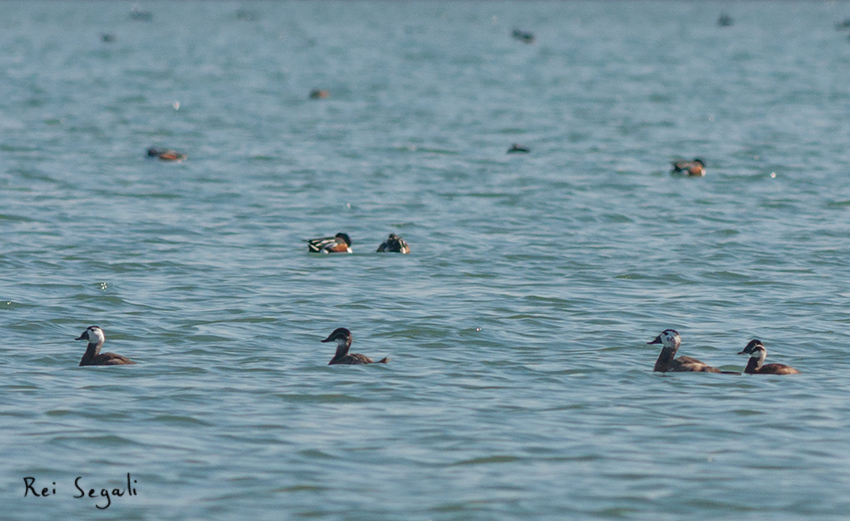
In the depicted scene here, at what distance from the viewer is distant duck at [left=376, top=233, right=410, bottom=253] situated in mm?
26938

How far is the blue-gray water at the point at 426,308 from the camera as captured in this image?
539 inches

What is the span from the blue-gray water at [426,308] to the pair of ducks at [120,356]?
21 centimetres

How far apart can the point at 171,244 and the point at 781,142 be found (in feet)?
84.6

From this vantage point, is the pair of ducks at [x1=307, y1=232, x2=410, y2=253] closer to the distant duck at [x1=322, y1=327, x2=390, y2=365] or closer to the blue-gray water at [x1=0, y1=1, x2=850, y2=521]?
the blue-gray water at [x1=0, y1=1, x2=850, y2=521]

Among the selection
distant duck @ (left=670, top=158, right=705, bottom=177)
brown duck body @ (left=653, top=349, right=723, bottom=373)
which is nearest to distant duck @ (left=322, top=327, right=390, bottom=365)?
brown duck body @ (left=653, top=349, right=723, bottom=373)

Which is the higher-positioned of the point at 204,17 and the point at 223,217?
the point at 204,17

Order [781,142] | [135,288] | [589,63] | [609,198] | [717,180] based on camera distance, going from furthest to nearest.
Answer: [589,63], [781,142], [717,180], [609,198], [135,288]

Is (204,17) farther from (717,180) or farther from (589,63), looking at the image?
(717,180)

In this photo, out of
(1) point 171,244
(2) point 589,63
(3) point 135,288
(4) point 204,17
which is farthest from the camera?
(4) point 204,17

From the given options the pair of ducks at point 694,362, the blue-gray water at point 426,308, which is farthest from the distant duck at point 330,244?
the pair of ducks at point 694,362

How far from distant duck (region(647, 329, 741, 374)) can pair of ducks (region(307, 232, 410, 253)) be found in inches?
386

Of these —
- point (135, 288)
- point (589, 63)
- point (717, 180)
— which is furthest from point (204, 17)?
point (135, 288)

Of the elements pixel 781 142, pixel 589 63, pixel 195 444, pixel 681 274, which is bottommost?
pixel 195 444

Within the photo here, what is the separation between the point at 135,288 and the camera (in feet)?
77.4
